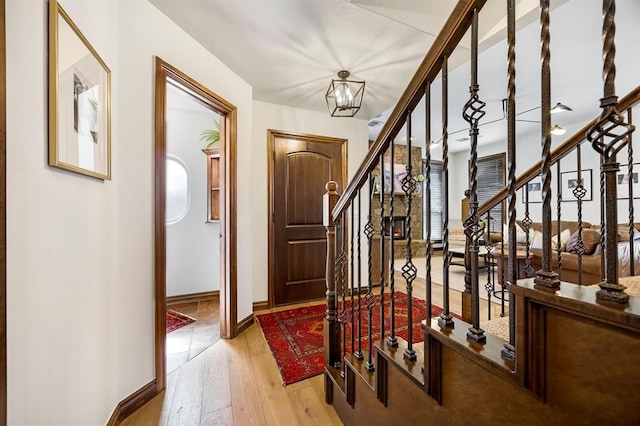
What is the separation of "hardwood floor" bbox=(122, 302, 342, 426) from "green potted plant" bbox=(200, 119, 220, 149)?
219cm

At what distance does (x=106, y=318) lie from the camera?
1350 mm

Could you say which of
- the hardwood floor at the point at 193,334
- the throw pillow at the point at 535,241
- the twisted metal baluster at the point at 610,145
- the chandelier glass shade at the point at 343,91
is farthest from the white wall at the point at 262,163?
the throw pillow at the point at 535,241

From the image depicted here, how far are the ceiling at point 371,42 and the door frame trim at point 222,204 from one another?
1.20 feet

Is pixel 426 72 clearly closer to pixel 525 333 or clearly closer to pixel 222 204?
Result: pixel 525 333

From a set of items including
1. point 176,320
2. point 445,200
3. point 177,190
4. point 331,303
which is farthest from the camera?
point 177,190

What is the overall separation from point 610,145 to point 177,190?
12.0 feet

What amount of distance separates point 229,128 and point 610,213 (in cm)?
238

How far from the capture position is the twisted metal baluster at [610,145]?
1.63ft

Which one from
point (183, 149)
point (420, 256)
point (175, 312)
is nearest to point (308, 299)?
point (175, 312)

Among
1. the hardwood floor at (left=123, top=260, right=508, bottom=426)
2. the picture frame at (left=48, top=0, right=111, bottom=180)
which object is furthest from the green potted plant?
the hardwood floor at (left=123, top=260, right=508, bottom=426)

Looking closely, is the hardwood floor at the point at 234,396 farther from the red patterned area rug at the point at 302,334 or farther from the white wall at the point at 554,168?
the white wall at the point at 554,168

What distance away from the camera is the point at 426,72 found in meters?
0.91

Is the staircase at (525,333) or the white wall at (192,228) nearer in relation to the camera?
the staircase at (525,333)

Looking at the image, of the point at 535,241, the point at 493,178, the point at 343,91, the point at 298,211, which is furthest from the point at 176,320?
the point at 493,178
